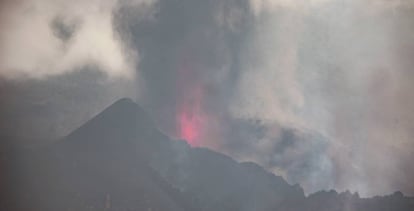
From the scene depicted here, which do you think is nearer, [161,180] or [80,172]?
[80,172]

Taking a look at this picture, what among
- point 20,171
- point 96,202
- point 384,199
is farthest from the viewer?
point 96,202

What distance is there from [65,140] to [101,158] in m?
3.57

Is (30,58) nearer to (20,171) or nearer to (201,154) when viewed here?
(20,171)

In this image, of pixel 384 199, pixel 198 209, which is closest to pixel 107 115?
pixel 198 209

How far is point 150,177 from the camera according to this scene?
32.1m

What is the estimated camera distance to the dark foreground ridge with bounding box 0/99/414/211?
2708cm

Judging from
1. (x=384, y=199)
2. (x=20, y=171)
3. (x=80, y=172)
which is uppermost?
(x=80, y=172)

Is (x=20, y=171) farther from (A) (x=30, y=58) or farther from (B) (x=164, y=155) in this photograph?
(B) (x=164, y=155)

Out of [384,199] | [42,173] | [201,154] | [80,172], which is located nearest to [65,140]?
[80,172]

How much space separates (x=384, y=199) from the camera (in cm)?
2438

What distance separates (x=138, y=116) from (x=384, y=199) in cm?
1667

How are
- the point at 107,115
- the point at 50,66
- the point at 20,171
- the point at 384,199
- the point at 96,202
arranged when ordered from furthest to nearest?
the point at 107,115 → the point at 96,202 → the point at 384,199 → the point at 50,66 → the point at 20,171

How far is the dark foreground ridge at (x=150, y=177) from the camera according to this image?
27.1 m

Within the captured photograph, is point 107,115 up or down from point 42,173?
up
